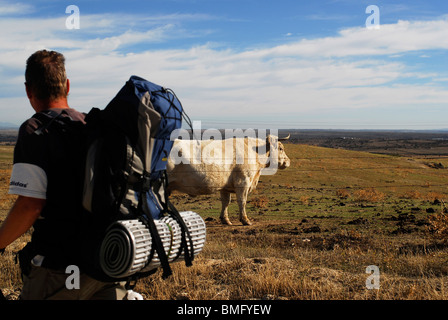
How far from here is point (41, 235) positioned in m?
3.02

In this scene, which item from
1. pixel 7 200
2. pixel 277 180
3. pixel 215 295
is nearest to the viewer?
pixel 215 295

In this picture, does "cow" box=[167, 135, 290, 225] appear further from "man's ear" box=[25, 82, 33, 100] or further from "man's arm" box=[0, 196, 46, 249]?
"man's arm" box=[0, 196, 46, 249]

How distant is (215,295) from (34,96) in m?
3.20

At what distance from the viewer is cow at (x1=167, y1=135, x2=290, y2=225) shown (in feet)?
44.3

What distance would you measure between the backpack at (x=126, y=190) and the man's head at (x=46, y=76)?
1.09 feet

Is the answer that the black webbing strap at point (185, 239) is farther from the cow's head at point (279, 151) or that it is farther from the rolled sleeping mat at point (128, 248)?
the cow's head at point (279, 151)

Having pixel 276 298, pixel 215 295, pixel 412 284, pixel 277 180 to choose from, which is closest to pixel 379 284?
pixel 412 284

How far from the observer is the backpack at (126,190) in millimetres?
2842

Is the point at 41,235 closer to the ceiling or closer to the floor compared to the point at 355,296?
closer to the ceiling

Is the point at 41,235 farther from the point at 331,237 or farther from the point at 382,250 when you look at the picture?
the point at 331,237

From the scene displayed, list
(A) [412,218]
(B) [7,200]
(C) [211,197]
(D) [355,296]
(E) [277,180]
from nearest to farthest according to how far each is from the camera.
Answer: (D) [355,296]
(A) [412,218]
(B) [7,200]
(C) [211,197]
(E) [277,180]

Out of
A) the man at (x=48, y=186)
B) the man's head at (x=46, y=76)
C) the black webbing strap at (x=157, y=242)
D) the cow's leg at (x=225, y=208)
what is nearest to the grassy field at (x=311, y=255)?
the cow's leg at (x=225, y=208)

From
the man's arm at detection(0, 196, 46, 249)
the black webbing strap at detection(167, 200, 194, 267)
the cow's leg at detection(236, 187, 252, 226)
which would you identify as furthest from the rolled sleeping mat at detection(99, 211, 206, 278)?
the cow's leg at detection(236, 187, 252, 226)

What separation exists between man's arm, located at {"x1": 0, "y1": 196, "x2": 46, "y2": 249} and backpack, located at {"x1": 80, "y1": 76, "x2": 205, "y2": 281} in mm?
323
